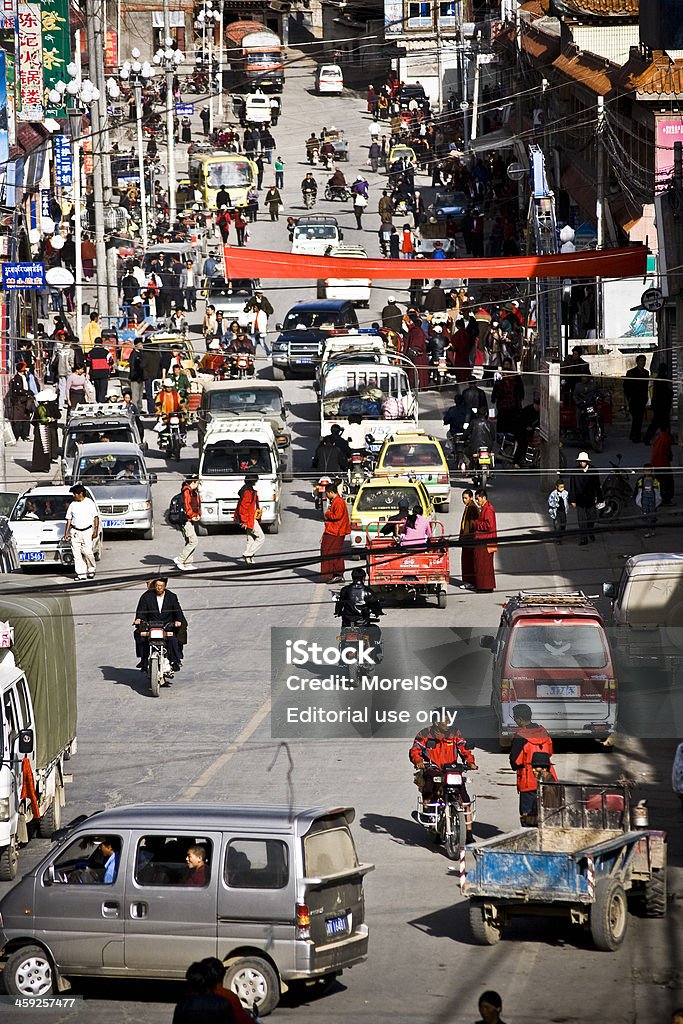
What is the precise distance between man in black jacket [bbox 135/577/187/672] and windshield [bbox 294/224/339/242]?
131 ft

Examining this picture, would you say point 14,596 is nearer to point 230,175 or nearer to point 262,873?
point 262,873

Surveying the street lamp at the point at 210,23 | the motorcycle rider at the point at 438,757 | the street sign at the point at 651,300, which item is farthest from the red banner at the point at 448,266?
the street lamp at the point at 210,23

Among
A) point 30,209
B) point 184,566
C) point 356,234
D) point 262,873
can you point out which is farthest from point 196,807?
point 356,234

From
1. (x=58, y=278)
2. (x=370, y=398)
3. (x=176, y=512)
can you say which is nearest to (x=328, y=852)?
(x=176, y=512)

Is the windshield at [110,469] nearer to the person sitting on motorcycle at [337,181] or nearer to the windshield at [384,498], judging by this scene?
the windshield at [384,498]

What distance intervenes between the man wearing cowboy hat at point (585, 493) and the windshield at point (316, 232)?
31.9 m

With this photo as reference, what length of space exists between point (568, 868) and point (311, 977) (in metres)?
2.27

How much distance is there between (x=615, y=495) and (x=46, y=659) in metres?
15.7

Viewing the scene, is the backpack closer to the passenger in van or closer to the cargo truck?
the cargo truck

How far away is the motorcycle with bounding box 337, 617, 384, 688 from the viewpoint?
2348cm

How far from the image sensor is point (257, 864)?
13.5m

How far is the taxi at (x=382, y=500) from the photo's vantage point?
30.1 meters

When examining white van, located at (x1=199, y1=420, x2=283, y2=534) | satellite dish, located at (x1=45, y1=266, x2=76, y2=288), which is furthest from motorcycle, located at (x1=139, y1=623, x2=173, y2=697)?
satellite dish, located at (x1=45, y1=266, x2=76, y2=288)

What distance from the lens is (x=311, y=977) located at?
13.4m
